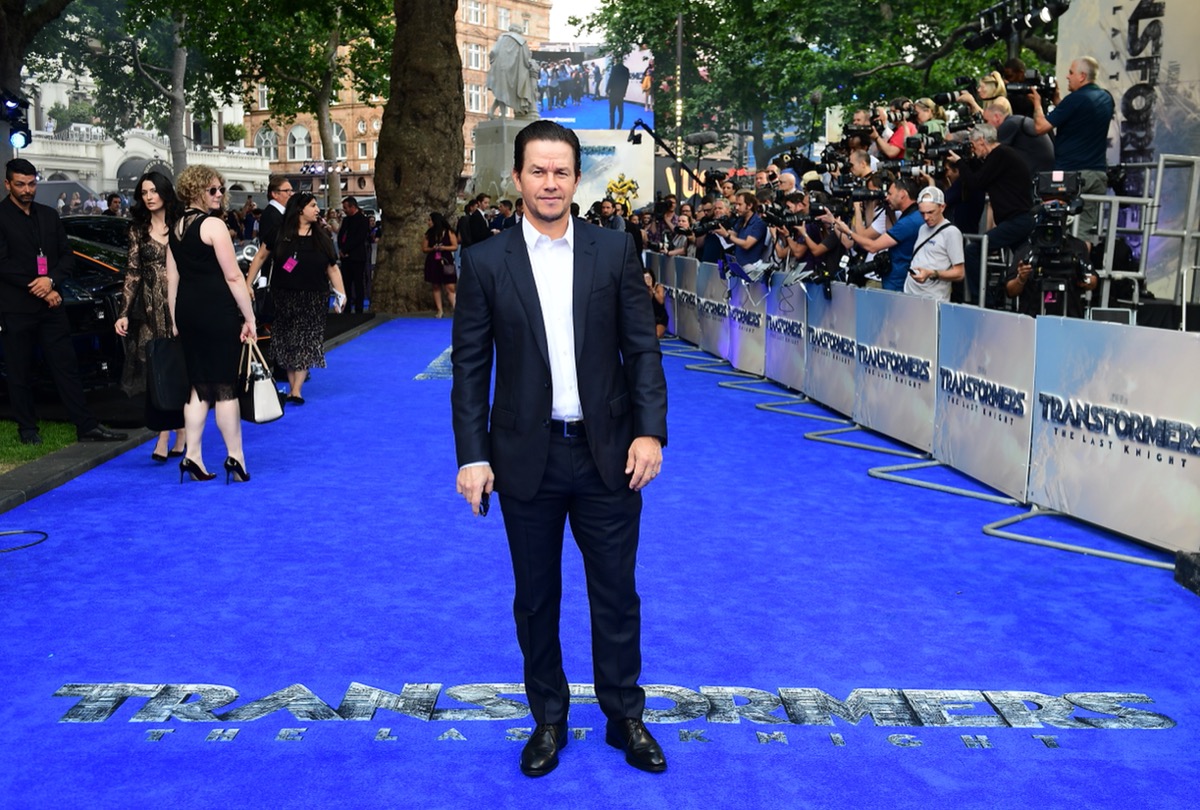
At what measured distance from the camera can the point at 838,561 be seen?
7062mm

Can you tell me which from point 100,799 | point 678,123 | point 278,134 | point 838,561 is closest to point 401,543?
point 838,561

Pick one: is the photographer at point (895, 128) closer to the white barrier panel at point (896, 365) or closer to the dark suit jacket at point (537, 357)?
the white barrier panel at point (896, 365)

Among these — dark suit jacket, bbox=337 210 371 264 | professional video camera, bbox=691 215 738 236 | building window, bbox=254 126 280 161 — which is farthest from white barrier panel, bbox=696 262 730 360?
building window, bbox=254 126 280 161

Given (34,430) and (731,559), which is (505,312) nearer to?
(731,559)

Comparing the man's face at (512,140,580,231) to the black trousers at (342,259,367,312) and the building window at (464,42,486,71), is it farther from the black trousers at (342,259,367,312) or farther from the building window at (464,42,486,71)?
the building window at (464,42,486,71)

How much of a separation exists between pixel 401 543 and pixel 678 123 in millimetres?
36574

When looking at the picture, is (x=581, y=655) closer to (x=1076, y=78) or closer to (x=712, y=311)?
(x=1076, y=78)

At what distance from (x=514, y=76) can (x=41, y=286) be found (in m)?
29.4

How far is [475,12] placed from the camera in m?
124

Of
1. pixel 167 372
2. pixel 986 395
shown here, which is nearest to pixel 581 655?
pixel 986 395

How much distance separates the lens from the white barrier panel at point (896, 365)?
995 cm

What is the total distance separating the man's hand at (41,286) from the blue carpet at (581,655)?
1791 mm

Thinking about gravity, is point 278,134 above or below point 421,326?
above

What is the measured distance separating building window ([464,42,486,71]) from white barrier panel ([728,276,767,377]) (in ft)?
365
